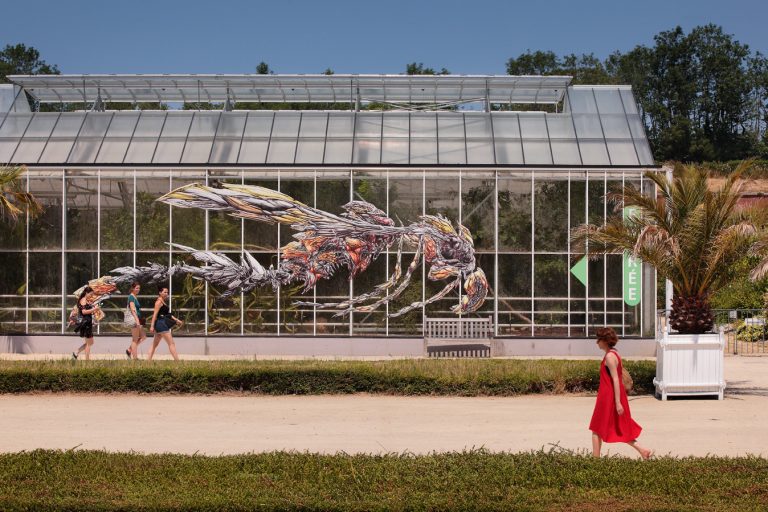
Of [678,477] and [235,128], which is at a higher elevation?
[235,128]

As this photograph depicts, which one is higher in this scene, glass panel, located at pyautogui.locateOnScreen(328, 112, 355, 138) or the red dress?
glass panel, located at pyautogui.locateOnScreen(328, 112, 355, 138)

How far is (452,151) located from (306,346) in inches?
241

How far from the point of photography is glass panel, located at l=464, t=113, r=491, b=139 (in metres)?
25.4

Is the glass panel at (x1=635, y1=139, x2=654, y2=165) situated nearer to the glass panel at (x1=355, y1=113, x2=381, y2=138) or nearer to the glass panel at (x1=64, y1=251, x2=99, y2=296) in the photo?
the glass panel at (x1=355, y1=113, x2=381, y2=138)

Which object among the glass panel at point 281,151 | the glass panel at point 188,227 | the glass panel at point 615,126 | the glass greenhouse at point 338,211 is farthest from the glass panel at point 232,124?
the glass panel at point 615,126

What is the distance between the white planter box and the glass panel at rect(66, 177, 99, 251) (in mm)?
14018

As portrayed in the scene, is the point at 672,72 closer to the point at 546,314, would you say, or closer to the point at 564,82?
the point at 564,82

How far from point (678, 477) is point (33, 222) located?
18.9 m

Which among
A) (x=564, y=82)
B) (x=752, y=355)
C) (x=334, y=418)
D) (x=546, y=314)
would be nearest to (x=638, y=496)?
(x=334, y=418)

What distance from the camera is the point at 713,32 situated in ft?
235

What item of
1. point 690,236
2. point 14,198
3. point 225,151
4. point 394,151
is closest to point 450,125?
point 394,151

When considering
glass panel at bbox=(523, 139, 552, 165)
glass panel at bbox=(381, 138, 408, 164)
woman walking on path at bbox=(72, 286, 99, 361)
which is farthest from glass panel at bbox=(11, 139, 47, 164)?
glass panel at bbox=(523, 139, 552, 165)

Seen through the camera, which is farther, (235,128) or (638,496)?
(235,128)

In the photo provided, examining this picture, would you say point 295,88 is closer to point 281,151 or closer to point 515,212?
point 281,151
